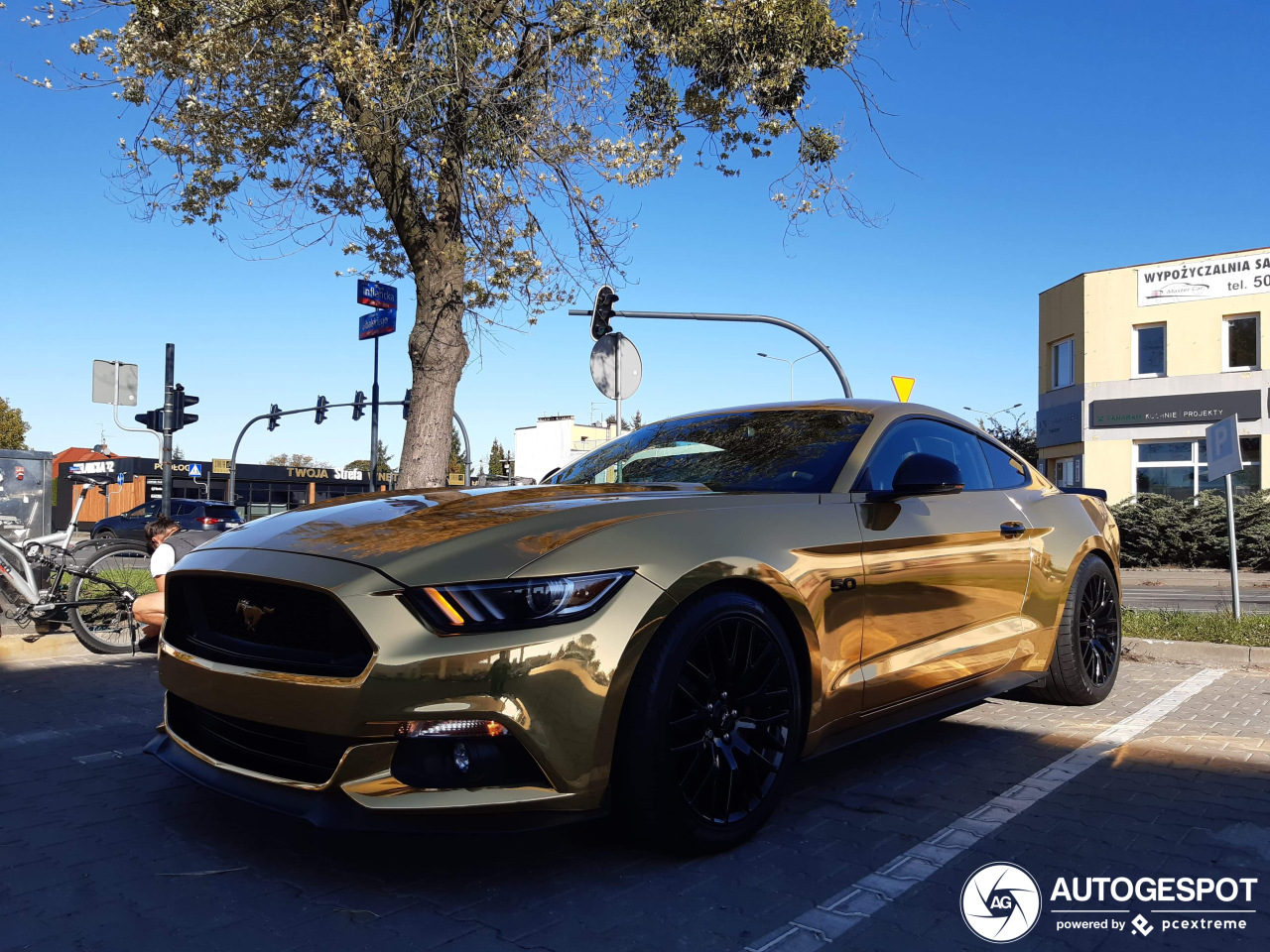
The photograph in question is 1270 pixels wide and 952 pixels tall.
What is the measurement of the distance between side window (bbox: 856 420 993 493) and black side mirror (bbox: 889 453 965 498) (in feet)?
0.38

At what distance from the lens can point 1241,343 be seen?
2522cm

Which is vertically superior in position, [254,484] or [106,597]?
[254,484]

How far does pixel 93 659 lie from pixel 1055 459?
28.2 meters

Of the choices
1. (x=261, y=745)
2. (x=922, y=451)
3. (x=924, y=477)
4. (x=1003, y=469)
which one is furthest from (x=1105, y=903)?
(x=1003, y=469)

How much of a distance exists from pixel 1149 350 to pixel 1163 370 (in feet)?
2.27

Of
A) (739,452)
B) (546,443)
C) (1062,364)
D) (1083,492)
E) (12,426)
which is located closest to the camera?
(739,452)

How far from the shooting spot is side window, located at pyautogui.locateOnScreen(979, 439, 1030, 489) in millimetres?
4750

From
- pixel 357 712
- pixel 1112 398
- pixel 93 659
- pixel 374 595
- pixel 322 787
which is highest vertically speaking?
pixel 1112 398

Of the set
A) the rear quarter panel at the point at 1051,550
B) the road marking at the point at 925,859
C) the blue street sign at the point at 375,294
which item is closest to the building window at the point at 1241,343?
the blue street sign at the point at 375,294

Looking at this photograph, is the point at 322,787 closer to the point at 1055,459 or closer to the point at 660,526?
the point at 660,526

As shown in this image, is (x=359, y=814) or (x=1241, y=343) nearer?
(x=359, y=814)

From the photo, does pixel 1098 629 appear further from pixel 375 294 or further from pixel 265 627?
pixel 375 294

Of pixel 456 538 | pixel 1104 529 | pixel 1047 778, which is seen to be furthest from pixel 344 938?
pixel 1104 529

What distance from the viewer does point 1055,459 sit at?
29.7 meters
